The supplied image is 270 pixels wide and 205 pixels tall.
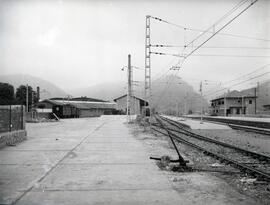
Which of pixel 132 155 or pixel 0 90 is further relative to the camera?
pixel 0 90

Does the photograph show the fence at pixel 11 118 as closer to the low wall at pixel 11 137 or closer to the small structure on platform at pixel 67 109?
the low wall at pixel 11 137

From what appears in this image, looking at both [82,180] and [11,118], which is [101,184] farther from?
[11,118]

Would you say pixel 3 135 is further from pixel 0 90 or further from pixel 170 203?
pixel 0 90

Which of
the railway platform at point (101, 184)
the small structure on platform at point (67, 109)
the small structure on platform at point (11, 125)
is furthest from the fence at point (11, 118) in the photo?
the small structure on platform at point (67, 109)

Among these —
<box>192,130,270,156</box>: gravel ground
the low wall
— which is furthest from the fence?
<box>192,130,270,156</box>: gravel ground

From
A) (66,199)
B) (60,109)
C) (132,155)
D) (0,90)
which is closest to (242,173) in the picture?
(132,155)

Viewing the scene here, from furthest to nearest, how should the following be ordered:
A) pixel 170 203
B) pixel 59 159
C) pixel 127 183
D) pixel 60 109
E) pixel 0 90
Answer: pixel 0 90 → pixel 60 109 → pixel 59 159 → pixel 127 183 → pixel 170 203

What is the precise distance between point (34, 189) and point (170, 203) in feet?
9.38

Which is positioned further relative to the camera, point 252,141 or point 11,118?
point 252,141

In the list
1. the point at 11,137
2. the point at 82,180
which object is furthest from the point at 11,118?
the point at 82,180

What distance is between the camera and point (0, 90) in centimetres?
7956

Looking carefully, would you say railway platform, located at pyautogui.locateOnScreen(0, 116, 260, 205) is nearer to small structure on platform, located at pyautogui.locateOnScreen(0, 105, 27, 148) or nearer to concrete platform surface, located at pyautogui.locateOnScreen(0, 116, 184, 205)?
concrete platform surface, located at pyautogui.locateOnScreen(0, 116, 184, 205)

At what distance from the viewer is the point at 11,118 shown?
15.3 metres

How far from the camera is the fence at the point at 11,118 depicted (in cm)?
1452
